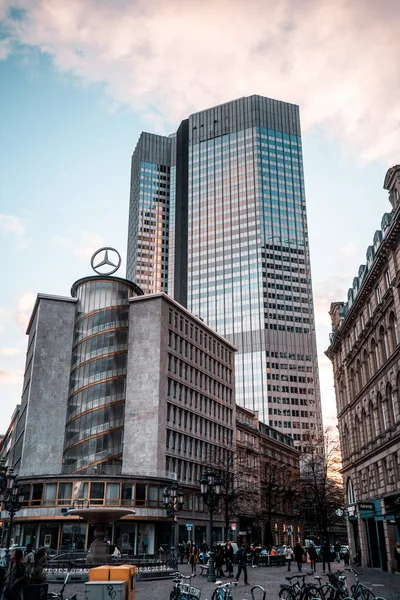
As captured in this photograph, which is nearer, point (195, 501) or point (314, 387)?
point (195, 501)

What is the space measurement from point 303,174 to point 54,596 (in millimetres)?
167484

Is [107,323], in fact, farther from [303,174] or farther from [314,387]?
[303,174]

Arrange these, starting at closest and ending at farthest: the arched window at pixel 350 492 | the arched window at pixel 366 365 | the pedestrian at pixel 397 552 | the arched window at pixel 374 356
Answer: the pedestrian at pixel 397 552
the arched window at pixel 374 356
the arched window at pixel 366 365
the arched window at pixel 350 492

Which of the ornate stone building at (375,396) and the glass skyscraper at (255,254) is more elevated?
the glass skyscraper at (255,254)

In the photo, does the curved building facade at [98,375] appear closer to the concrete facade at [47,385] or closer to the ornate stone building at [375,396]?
the concrete facade at [47,385]

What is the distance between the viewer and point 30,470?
62344 mm

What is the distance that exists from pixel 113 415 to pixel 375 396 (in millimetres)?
Result: 35936

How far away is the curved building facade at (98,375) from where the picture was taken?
2591 inches

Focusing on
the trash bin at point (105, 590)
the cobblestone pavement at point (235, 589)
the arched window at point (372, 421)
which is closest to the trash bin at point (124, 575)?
the trash bin at point (105, 590)

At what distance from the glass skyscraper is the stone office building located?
68.3 meters

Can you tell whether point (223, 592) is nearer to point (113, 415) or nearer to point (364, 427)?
point (364, 427)

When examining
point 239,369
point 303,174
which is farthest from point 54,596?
point 303,174

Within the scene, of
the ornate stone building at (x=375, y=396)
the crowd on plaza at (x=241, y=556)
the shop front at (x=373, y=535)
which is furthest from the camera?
the shop front at (x=373, y=535)

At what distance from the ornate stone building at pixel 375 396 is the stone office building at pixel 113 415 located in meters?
21.7
